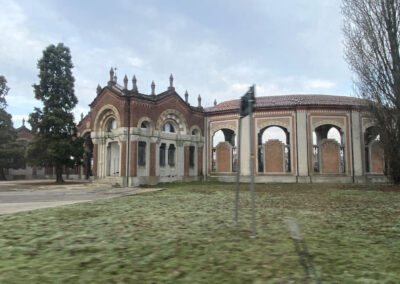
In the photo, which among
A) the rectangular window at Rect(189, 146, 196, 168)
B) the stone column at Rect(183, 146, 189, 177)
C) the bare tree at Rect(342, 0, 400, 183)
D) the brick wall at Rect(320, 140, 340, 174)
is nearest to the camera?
the bare tree at Rect(342, 0, 400, 183)

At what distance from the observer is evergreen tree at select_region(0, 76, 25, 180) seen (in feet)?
111

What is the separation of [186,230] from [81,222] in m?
2.58

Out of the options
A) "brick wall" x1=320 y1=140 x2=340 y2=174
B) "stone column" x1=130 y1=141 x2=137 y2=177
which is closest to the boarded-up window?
"stone column" x1=130 y1=141 x2=137 y2=177

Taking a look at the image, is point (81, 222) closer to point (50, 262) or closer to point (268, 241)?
point (50, 262)

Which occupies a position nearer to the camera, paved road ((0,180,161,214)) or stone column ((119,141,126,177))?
paved road ((0,180,161,214))

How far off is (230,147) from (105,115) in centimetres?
1262

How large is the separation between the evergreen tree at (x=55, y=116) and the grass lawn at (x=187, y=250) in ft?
69.0

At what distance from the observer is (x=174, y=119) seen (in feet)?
83.7

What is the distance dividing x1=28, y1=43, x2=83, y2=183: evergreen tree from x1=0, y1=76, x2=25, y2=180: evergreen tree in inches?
399

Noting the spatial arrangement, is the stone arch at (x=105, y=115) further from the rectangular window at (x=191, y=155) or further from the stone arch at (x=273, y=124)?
the stone arch at (x=273, y=124)

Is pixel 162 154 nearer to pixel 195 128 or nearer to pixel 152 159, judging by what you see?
pixel 152 159

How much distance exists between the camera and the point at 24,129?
44188 millimetres

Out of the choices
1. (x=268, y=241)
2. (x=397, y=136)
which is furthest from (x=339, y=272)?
(x=397, y=136)

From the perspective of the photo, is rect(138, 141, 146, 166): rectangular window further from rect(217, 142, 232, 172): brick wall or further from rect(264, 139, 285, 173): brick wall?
rect(264, 139, 285, 173): brick wall
